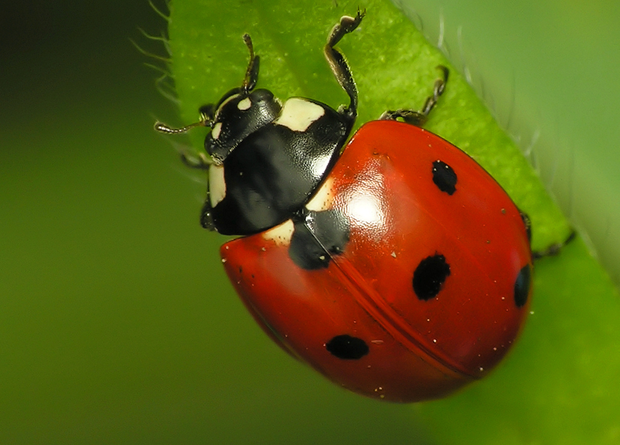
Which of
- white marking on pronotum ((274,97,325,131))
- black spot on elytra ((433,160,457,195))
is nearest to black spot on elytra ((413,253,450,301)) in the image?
black spot on elytra ((433,160,457,195))

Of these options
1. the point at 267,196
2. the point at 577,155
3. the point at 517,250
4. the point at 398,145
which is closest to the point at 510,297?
the point at 517,250

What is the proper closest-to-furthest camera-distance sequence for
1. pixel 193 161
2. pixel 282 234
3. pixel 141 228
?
pixel 282 234 < pixel 193 161 < pixel 141 228

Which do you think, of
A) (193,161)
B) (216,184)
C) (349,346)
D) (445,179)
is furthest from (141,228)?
(445,179)

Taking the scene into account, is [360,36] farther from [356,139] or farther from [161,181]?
[161,181]

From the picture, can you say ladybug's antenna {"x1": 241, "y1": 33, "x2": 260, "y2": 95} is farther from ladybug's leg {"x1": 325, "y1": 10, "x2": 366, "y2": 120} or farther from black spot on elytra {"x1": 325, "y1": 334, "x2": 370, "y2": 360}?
black spot on elytra {"x1": 325, "y1": 334, "x2": 370, "y2": 360}

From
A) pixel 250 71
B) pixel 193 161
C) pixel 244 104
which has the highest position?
pixel 250 71

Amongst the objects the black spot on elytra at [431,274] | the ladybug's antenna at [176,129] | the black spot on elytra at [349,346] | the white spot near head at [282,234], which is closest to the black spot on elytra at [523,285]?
the black spot on elytra at [431,274]

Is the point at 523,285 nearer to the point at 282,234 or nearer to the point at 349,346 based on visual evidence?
the point at 349,346
